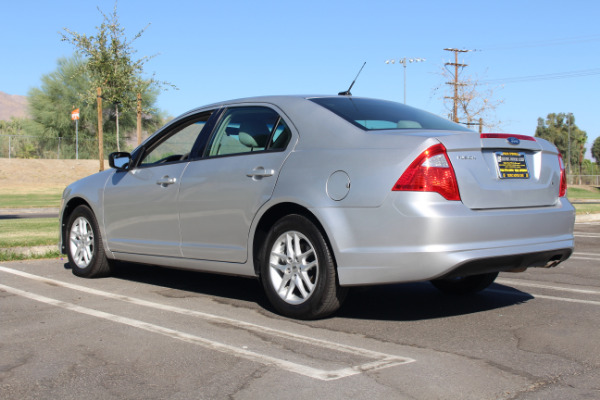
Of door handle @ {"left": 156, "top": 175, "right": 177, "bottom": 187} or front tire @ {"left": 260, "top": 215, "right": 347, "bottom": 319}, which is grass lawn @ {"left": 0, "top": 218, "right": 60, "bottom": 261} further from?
front tire @ {"left": 260, "top": 215, "right": 347, "bottom": 319}

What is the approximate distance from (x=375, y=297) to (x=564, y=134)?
10457 cm

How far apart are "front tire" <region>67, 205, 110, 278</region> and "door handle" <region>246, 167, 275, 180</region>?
2398mm

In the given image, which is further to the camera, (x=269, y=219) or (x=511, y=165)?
(x=269, y=219)

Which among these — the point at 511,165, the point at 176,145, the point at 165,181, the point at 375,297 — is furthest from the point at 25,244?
the point at 511,165

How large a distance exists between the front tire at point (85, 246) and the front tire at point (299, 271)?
97.6 inches

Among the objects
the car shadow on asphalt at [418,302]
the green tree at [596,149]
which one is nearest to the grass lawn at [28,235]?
the car shadow on asphalt at [418,302]

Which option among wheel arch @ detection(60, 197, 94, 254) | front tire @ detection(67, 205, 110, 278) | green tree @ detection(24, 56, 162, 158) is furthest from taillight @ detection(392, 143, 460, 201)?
green tree @ detection(24, 56, 162, 158)

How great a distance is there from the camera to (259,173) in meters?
5.21

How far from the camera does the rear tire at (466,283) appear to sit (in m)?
5.87

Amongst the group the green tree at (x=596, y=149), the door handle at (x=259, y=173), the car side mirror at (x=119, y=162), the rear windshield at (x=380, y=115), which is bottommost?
the door handle at (x=259, y=173)

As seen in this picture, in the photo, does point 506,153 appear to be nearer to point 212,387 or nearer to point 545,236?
point 545,236

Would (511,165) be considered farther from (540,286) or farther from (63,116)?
(63,116)

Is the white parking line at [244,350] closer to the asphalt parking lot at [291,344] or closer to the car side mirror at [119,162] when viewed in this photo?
the asphalt parking lot at [291,344]

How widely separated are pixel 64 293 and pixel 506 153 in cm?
398
